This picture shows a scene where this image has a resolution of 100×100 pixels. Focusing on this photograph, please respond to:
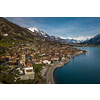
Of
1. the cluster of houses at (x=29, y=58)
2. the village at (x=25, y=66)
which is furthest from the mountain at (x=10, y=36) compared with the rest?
the village at (x=25, y=66)

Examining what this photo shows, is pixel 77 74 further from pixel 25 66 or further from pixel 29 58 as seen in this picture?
pixel 29 58

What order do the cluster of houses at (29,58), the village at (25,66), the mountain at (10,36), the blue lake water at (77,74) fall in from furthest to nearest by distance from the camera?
the mountain at (10,36) → the blue lake water at (77,74) → the cluster of houses at (29,58) → the village at (25,66)

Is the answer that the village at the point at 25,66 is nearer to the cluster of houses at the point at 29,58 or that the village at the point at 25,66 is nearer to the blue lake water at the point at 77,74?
the cluster of houses at the point at 29,58

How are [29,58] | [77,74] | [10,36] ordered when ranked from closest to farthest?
1. [77,74]
2. [29,58]
3. [10,36]

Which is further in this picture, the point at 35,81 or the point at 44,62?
the point at 44,62

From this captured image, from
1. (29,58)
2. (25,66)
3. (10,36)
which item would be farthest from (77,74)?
(10,36)

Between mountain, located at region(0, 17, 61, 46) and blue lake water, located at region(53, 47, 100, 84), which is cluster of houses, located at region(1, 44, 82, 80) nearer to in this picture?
blue lake water, located at region(53, 47, 100, 84)

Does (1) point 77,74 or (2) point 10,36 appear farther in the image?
(2) point 10,36

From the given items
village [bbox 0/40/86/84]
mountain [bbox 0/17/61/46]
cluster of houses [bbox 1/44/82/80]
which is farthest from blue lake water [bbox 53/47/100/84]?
mountain [bbox 0/17/61/46]

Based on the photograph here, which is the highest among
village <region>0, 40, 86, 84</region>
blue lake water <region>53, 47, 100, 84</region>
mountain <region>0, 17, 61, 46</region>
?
mountain <region>0, 17, 61, 46</region>

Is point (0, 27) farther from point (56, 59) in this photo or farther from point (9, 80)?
point (9, 80)

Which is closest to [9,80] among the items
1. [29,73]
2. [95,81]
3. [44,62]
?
[29,73]
